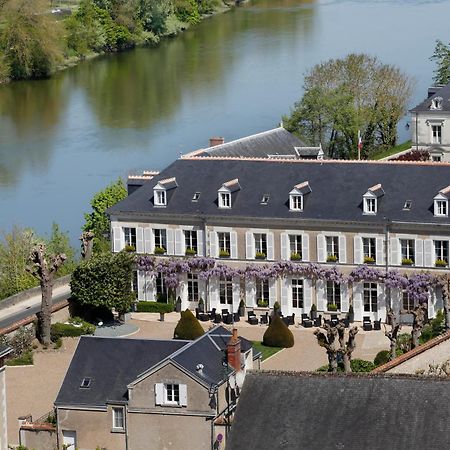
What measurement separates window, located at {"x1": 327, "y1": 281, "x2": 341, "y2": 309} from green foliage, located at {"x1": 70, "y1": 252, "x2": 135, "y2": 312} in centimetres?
526

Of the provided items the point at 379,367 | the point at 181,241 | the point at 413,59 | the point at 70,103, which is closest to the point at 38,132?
the point at 70,103

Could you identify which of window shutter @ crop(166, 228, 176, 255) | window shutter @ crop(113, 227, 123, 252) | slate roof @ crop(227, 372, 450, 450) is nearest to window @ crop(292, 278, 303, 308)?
window shutter @ crop(166, 228, 176, 255)

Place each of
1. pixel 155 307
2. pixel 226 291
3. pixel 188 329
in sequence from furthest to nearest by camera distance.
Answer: pixel 155 307
pixel 226 291
pixel 188 329

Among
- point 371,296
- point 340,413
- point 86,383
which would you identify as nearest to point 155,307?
point 371,296

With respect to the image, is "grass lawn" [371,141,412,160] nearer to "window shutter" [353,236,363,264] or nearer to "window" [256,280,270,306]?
"window" [256,280,270,306]

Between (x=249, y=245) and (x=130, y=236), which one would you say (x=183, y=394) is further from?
(x=130, y=236)

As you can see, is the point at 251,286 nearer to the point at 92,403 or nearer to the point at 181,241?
the point at 181,241

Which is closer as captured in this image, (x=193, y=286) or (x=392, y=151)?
(x=193, y=286)

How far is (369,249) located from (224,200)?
14.1 feet

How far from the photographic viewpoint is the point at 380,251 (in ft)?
158

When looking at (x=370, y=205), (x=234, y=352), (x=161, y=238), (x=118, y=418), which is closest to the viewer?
(x=234, y=352)

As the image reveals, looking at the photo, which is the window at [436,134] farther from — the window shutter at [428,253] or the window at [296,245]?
the window shutter at [428,253]

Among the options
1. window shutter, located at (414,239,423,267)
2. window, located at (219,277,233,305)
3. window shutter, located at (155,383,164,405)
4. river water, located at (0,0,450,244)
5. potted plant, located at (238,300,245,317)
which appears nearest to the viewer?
window shutter, located at (155,383,164,405)

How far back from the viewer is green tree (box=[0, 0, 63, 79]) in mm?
102438
